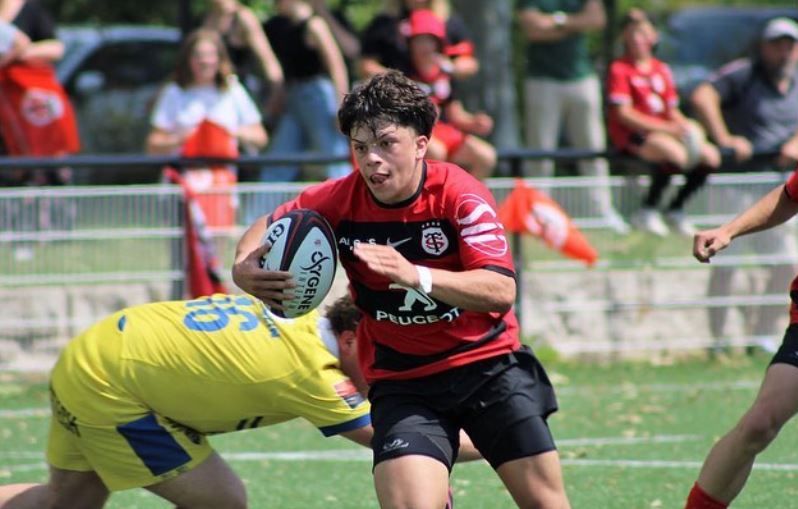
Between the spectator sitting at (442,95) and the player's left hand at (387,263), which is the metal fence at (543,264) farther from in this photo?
the player's left hand at (387,263)

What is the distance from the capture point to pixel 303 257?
5.09 metres

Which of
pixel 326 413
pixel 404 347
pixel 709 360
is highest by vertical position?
pixel 404 347

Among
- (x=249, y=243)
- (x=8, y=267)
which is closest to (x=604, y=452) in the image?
(x=249, y=243)

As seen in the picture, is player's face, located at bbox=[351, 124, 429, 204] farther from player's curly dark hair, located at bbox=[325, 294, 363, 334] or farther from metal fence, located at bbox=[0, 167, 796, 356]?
metal fence, located at bbox=[0, 167, 796, 356]

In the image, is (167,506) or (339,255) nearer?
(339,255)

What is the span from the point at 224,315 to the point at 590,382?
4852 millimetres

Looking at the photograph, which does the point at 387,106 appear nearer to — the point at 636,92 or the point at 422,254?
the point at 422,254

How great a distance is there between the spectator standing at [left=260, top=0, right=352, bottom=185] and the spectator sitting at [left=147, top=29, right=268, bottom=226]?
0.56m

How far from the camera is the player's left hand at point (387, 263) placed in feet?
15.2

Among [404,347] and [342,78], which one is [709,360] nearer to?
[342,78]

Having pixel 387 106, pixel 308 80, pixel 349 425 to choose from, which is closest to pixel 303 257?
pixel 387 106

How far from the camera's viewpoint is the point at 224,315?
575 cm

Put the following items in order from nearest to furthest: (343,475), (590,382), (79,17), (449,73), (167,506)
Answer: (167,506), (343,475), (590,382), (449,73), (79,17)

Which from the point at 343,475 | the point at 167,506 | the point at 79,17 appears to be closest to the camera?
the point at 167,506
